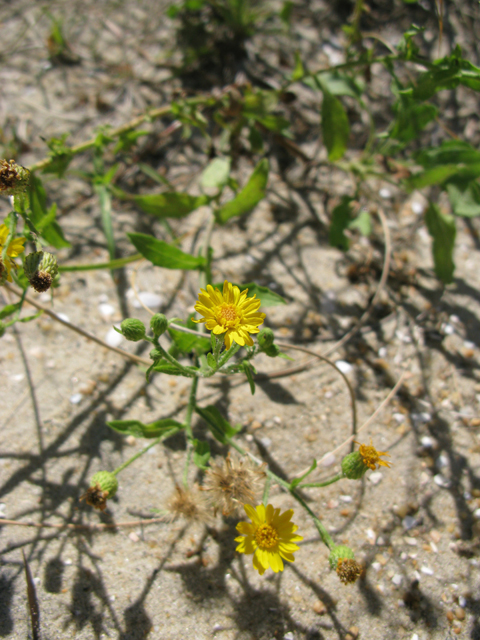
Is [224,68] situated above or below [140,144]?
above

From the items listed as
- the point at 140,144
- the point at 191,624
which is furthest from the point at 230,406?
the point at 140,144

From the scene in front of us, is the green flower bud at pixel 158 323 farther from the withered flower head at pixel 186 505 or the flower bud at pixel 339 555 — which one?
the flower bud at pixel 339 555

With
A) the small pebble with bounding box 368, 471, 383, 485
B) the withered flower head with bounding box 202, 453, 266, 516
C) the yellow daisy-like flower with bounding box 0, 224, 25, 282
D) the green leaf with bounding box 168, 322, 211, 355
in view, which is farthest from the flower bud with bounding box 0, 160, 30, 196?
the small pebble with bounding box 368, 471, 383, 485

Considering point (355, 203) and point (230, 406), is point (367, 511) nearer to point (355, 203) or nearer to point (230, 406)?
point (230, 406)

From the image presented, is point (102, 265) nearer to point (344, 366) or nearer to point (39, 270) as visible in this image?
point (39, 270)

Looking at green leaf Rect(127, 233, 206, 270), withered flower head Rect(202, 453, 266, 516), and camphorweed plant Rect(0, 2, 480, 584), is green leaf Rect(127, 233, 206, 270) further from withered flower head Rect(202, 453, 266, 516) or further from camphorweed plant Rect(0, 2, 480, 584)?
withered flower head Rect(202, 453, 266, 516)
